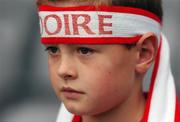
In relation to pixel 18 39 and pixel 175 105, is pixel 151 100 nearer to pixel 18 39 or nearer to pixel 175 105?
pixel 175 105

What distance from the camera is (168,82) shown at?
222 centimetres

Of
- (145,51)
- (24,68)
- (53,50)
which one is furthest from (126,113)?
(24,68)

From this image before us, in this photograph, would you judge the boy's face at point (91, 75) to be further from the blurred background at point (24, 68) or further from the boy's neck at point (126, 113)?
the blurred background at point (24, 68)

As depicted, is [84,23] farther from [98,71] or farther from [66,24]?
[98,71]

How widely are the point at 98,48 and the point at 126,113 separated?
28 cm

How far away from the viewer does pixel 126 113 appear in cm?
215

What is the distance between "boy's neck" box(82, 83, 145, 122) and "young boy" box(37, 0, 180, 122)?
0.04 ft

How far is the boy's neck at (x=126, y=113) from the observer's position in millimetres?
2137

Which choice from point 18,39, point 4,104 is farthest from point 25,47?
point 4,104

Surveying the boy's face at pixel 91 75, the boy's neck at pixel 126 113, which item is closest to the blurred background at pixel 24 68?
the boy's neck at pixel 126 113

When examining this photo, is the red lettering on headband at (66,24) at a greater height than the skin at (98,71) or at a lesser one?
greater

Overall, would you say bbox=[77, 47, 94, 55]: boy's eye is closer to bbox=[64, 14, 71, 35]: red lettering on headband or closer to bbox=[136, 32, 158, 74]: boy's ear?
bbox=[64, 14, 71, 35]: red lettering on headband

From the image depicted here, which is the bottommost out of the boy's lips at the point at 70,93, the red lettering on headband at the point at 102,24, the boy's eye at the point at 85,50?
the boy's lips at the point at 70,93

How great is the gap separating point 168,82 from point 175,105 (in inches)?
3.7
